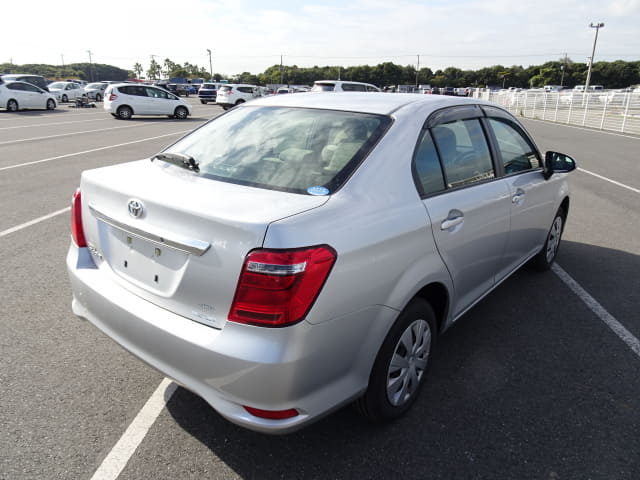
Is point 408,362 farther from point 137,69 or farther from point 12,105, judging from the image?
point 137,69

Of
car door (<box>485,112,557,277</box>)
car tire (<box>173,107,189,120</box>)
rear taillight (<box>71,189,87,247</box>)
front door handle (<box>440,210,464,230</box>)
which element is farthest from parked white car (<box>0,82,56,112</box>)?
front door handle (<box>440,210,464,230</box>)

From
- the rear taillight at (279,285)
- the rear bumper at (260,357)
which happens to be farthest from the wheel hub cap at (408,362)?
the rear taillight at (279,285)

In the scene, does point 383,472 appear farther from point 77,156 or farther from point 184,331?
point 77,156

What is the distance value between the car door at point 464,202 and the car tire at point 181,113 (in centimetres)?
2311

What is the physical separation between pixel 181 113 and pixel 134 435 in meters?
23.9

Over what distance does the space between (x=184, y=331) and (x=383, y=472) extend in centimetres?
117

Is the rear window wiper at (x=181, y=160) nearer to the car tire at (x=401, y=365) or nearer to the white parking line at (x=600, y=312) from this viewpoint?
the car tire at (x=401, y=365)

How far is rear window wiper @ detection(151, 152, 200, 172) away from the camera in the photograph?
277 cm

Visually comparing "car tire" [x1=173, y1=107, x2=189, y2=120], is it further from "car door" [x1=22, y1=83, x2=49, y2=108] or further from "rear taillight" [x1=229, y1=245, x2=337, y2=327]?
"rear taillight" [x1=229, y1=245, x2=337, y2=327]

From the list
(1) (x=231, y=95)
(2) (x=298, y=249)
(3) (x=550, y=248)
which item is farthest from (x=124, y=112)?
(2) (x=298, y=249)

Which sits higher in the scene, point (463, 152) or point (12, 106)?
point (463, 152)

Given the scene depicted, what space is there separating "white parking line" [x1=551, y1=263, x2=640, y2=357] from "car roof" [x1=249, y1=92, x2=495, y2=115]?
2097 mm

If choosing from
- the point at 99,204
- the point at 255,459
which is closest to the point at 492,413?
the point at 255,459

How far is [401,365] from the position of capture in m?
2.61
